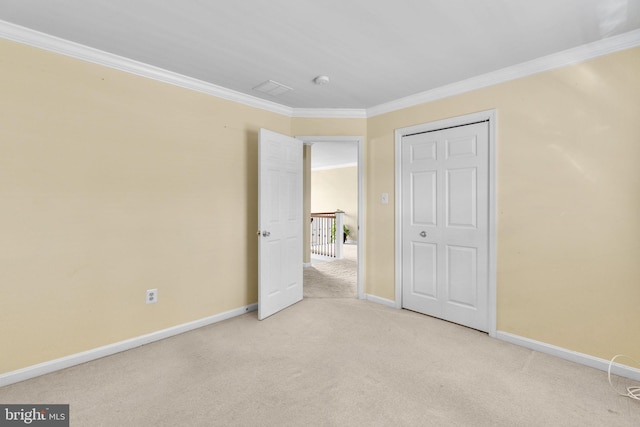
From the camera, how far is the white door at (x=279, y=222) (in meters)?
3.14

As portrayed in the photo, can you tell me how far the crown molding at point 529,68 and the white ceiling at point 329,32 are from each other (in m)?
0.07

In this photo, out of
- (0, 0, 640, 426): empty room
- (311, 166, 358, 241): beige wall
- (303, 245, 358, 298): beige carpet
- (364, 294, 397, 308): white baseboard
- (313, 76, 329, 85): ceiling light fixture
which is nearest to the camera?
(0, 0, 640, 426): empty room

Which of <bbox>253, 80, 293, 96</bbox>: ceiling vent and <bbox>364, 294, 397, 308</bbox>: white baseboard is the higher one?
<bbox>253, 80, 293, 96</bbox>: ceiling vent

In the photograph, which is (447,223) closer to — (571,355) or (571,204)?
(571,204)

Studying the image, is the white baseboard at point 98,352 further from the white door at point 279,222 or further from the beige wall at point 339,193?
the beige wall at point 339,193

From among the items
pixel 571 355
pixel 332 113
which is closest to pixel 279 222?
pixel 332 113

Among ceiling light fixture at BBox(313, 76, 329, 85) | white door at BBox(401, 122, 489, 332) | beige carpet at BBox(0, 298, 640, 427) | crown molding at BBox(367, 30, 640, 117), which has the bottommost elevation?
beige carpet at BBox(0, 298, 640, 427)

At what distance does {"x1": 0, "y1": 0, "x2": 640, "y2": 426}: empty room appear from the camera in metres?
1.87

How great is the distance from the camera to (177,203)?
9.13 ft

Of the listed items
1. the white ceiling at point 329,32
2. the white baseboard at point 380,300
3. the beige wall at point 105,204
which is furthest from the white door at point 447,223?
the beige wall at point 105,204

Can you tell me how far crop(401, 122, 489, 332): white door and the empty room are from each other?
0.07 feet

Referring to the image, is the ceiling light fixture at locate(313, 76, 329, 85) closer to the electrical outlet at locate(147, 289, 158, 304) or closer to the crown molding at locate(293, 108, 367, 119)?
the crown molding at locate(293, 108, 367, 119)

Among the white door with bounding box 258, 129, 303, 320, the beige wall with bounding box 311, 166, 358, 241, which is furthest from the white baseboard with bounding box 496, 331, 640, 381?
the beige wall with bounding box 311, 166, 358, 241

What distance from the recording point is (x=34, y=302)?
6.88 ft
